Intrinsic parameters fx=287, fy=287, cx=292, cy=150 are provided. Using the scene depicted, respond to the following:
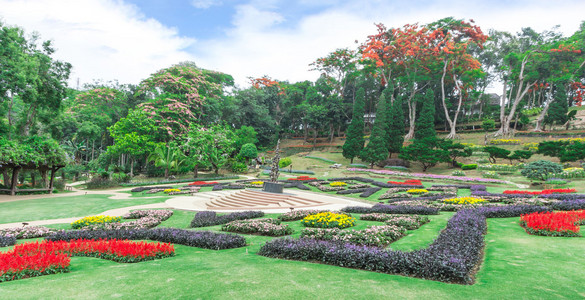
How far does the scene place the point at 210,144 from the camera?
32.4 meters

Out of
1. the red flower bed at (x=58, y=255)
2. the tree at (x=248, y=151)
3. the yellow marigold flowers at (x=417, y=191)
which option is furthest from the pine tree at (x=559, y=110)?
the red flower bed at (x=58, y=255)

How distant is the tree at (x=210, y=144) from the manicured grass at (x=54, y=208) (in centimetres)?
1374

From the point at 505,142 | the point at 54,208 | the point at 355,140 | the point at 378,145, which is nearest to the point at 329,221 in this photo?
the point at 54,208

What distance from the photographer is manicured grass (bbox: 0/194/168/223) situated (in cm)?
1318

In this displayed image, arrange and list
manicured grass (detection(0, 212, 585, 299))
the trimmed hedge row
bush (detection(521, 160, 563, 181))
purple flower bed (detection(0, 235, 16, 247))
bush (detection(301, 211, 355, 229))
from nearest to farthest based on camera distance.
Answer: manicured grass (detection(0, 212, 585, 299)), the trimmed hedge row, purple flower bed (detection(0, 235, 16, 247)), bush (detection(301, 211, 355, 229)), bush (detection(521, 160, 563, 181))

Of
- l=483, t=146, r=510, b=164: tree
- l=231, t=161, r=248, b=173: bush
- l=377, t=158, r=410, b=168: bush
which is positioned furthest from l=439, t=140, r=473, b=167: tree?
l=231, t=161, r=248, b=173: bush

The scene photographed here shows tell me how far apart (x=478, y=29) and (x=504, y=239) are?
42697mm

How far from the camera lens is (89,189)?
2638cm

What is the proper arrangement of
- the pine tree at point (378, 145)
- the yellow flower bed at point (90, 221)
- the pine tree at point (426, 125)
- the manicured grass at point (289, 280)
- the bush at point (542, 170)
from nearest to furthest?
the manicured grass at point (289, 280) < the yellow flower bed at point (90, 221) < the bush at point (542, 170) < the pine tree at point (426, 125) < the pine tree at point (378, 145)

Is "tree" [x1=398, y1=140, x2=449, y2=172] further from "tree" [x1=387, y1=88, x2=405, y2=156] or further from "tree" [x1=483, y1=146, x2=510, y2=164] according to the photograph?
"tree" [x1=387, y1=88, x2=405, y2=156]

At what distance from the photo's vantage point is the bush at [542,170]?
1865cm

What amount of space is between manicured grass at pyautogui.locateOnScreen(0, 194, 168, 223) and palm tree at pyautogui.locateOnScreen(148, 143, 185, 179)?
12.7 metres

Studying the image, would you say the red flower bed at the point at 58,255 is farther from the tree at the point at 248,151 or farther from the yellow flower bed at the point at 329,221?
the tree at the point at 248,151

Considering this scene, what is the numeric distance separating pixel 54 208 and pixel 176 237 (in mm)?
11979
